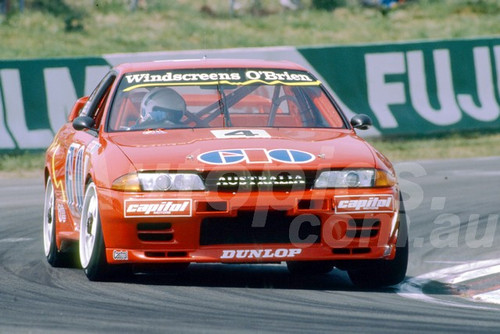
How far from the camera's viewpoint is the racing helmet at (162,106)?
7941 mm

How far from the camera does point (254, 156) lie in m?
7.00

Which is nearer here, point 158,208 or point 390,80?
point 158,208

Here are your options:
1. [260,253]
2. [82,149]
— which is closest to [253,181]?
[260,253]

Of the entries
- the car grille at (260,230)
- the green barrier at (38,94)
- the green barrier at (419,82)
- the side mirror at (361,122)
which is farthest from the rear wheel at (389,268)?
the green barrier at (419,82)

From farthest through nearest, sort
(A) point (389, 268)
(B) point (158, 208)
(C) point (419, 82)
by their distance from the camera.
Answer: (C) point (419, 82), (A) point (389, 268), (B) point (158, 208)

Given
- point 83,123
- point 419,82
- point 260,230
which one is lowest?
point 419,82

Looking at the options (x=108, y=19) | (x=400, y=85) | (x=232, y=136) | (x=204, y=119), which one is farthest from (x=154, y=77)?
(x=108, y=19)

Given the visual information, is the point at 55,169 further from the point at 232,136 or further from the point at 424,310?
the point at 424,310

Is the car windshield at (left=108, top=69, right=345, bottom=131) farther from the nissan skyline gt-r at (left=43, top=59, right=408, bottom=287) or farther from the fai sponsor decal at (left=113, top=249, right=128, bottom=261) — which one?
the fai sponsor decal at (left=113, top=249, right=128, bottom=261)

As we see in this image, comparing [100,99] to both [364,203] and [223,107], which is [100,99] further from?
[364,203]

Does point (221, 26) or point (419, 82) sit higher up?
point (419, 82)

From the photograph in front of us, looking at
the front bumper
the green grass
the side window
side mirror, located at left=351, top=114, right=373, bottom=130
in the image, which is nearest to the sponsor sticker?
the side window

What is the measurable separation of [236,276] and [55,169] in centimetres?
171

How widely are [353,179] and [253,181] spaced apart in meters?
0.60
